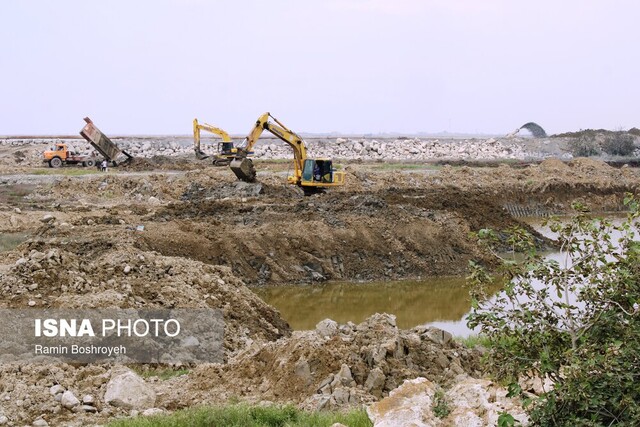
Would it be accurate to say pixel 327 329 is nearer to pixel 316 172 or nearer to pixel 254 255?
pixel 254 255

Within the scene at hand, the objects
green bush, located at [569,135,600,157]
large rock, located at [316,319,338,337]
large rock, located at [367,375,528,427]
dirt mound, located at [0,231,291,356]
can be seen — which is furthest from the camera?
green bush, located at [569,135,600,157]

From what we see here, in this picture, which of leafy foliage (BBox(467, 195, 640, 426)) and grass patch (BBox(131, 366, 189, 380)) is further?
grass patch (BBox(131, 366, 189, 380))

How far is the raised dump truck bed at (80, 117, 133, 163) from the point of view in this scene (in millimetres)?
40188

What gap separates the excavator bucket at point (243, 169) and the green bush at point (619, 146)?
42.7m

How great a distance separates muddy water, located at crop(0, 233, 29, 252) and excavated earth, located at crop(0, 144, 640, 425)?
0.27 metres

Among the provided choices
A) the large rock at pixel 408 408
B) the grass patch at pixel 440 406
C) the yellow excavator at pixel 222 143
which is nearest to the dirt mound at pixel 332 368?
the large rock at pixel 408 408

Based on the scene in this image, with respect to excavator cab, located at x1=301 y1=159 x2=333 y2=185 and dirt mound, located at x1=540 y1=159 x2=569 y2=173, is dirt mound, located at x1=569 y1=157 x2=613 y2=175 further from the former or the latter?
excavator cab, located at x1=301 y1=159 x2=333 y2=185

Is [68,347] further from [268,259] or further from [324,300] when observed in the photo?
[268,259]

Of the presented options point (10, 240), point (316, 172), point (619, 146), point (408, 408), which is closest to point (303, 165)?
point (316, 172)

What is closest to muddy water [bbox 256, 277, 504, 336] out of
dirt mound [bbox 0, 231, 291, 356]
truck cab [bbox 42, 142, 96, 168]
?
dirt mound [bbox 0, 231, 291, 356]

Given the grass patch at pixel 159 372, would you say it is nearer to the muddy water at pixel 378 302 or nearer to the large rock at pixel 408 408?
the large rock at pixel 408 408

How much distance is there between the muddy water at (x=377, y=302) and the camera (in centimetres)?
1798

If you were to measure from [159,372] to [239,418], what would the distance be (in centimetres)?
365

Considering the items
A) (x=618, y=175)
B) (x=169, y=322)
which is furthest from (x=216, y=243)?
(x=618, y=175)
